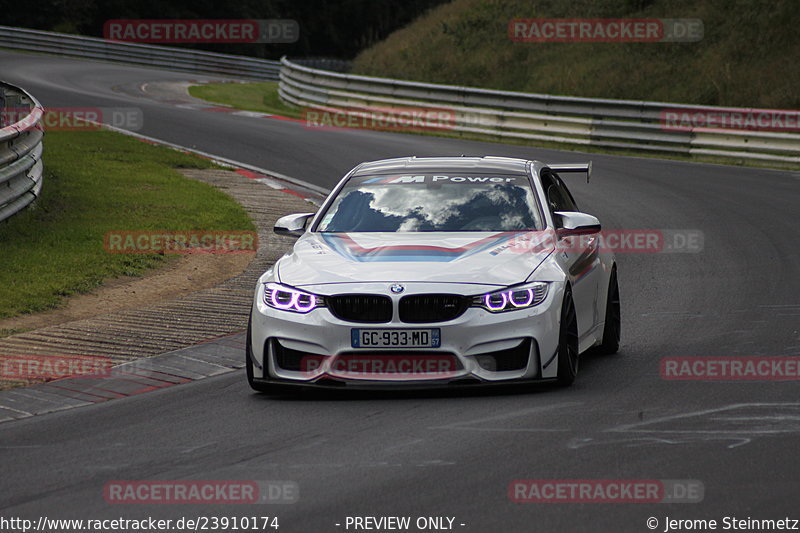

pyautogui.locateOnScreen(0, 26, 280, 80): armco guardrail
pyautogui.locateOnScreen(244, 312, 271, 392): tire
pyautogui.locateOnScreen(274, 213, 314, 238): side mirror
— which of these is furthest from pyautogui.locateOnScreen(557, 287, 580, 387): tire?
pyautogui.locateOnScreen(0, 26, 280, 80): armco guardrail

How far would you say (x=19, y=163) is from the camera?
591 inches

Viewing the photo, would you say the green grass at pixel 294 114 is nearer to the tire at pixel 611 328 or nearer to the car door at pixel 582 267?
the tire at pixel 611 328

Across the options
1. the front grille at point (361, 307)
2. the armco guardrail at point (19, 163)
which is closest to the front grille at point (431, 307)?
the front grille at point (361, 307)

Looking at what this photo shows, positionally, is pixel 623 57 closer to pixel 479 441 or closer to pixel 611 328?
pixel 611 328

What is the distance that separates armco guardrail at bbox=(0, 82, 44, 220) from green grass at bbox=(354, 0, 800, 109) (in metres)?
18.2

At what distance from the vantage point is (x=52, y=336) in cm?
1040

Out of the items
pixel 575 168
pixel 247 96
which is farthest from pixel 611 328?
pixel 247 96

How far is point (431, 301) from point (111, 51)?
43747 mm

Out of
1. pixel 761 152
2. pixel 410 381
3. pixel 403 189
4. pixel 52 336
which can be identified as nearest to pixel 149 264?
pixel 52 336

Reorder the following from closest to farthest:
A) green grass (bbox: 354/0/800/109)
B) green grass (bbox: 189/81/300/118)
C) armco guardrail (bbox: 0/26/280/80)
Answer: green grass (bbox: 354/0/800/109) < green grass (bbox: 189/81/300/118) < armco guardrail (bbox: 0/26/280/80)

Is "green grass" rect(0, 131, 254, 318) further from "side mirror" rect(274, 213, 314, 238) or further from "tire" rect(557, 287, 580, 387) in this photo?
"tire" rect(557, 287, 580, 387)

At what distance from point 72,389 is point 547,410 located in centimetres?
336

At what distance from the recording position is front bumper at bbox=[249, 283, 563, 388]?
7922 mm

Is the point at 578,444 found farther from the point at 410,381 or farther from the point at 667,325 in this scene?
the point at 667,325
